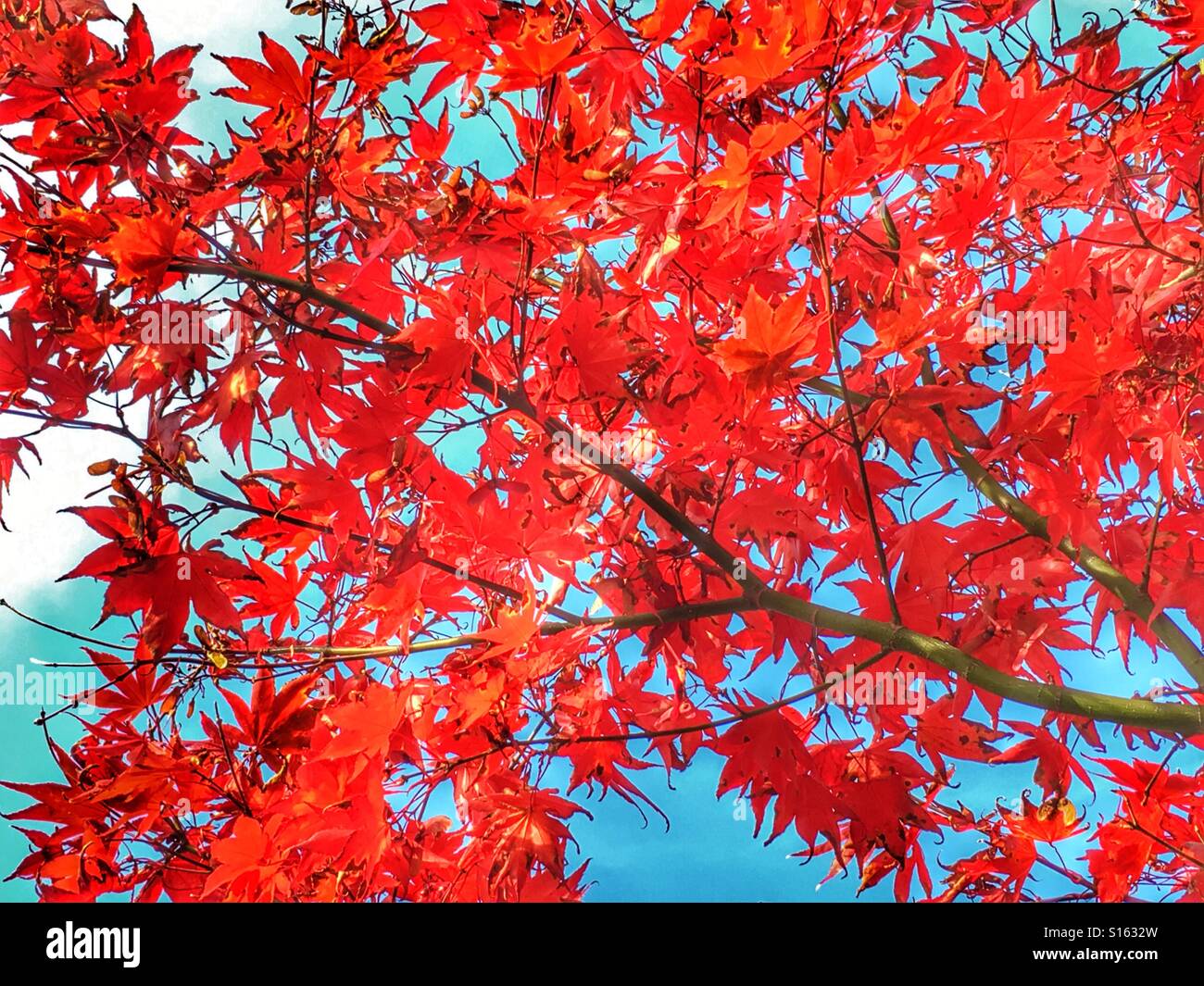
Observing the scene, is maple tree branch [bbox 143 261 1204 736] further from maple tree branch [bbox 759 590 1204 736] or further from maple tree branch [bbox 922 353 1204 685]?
maple tree branch [bbox 922 353 1204 685]

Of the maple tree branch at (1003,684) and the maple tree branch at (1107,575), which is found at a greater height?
the maple tree branch at (1107,575)

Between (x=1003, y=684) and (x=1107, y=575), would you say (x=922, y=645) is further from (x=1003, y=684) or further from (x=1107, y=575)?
(x=1107, y=575)

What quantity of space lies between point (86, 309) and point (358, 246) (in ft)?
1.90

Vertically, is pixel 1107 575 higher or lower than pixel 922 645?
higher

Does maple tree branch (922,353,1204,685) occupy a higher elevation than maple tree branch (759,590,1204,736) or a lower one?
higher

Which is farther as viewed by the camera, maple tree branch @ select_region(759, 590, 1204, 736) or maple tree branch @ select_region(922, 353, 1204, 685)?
maple tree branch @ select_region(922, 353, 1204, 685)

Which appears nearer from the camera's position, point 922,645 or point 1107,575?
point 922,645

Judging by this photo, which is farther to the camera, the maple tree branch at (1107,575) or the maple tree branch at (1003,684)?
the maple tree branch at (1107,575)

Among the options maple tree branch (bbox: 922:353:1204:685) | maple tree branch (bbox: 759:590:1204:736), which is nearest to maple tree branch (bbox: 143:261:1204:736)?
maple tree branch (bbox: 759:590:1204:736)

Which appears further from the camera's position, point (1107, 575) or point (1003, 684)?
point (1107, 575)

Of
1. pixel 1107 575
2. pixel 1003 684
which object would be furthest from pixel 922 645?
pixel 1107 575

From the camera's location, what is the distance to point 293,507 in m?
1.85

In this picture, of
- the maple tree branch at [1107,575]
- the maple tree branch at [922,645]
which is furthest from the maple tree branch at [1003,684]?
the maple tree branch at [1107,575]

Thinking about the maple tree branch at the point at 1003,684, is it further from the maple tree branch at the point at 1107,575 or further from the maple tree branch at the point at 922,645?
the maple tree branch at the point at 1107,575
